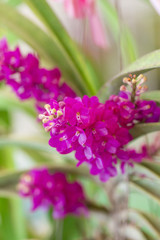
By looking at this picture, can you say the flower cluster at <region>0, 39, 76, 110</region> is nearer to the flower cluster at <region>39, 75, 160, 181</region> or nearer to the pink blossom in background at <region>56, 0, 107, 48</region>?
the flower cluster at <region>39, 75, 160, 181</region>

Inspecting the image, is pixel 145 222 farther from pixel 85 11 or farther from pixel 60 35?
pixel 85 11

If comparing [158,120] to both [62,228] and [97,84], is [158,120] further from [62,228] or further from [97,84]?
[62,228]

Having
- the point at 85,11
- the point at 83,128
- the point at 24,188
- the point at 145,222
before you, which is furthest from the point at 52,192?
the point at 85,11

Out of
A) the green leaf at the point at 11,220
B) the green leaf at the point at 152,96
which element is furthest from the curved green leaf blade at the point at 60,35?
the green leaf at the point at 11,220

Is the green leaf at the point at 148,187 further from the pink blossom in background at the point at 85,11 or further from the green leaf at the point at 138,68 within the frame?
the pink blossom in background at the point at 85,11

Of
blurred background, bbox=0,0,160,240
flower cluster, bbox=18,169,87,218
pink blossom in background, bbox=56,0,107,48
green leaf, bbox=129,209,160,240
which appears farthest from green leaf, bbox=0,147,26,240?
pink blossom in background, bbox=56,0,107,48
